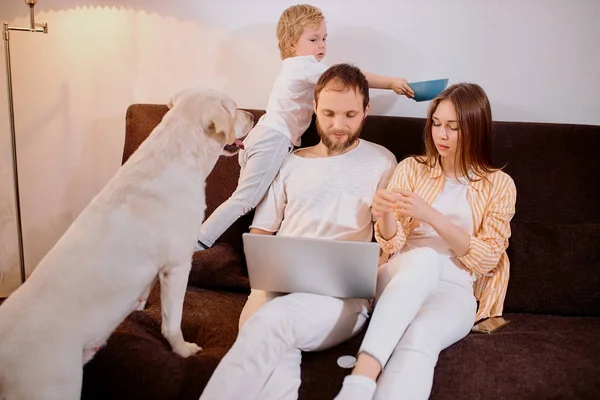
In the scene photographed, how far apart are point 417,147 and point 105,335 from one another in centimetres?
139

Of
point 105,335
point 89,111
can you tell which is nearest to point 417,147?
point 105,335

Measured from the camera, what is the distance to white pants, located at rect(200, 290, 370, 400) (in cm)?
137

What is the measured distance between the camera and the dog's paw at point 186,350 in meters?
1.57

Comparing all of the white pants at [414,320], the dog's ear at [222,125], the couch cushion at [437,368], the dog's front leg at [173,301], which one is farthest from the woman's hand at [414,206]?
the dog's front leg at [173,301]

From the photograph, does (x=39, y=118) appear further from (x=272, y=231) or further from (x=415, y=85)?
(x=415, y=85)

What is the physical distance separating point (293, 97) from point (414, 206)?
0.75 m

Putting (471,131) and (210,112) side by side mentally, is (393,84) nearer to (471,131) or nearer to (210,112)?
(471,131)

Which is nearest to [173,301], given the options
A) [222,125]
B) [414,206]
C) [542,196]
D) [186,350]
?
[186,350]

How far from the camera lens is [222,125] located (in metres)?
1.55

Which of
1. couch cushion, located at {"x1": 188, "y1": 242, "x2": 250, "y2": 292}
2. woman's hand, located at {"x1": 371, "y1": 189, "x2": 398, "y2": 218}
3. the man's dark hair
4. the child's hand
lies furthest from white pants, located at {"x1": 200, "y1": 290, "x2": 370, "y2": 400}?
the child's hand

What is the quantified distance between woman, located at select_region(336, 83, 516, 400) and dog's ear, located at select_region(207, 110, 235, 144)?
0.51 meters

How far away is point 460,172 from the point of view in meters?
1.90

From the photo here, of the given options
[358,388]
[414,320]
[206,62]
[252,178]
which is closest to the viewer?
[358,388]

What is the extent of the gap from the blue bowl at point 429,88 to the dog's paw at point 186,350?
50.1 inches
